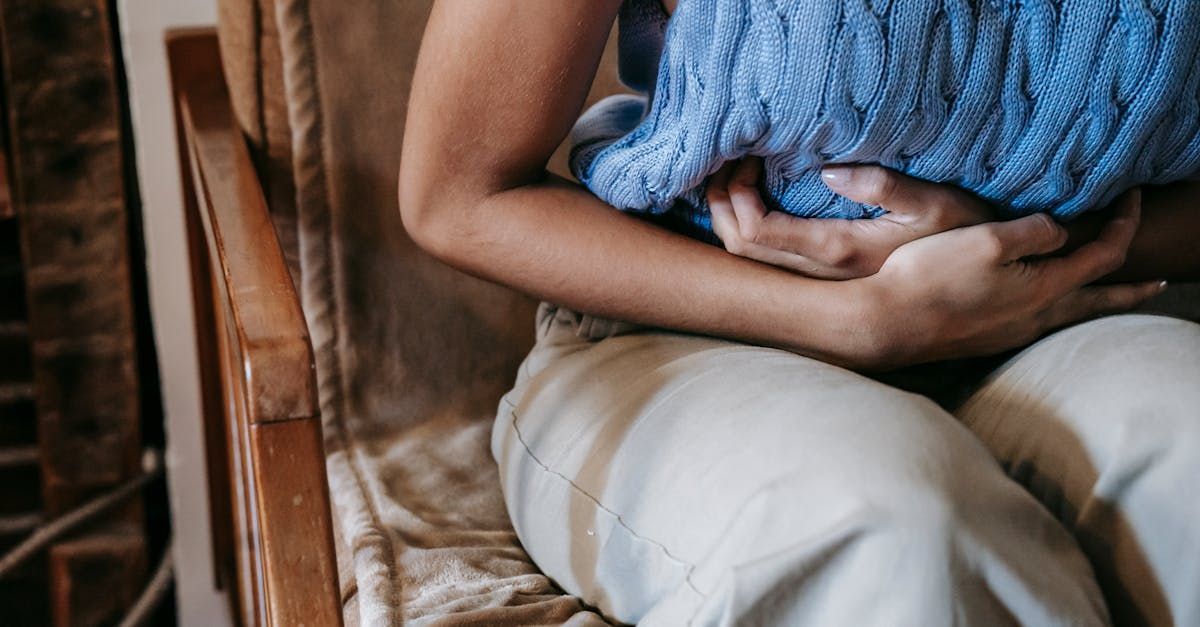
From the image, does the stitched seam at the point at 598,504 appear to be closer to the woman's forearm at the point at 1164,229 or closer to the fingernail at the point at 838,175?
the fingernail at the point at 838,175

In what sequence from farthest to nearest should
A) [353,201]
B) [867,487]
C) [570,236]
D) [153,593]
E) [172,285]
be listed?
[153,593] < [172,285] < [353,201] < [570,236] < [867,487]

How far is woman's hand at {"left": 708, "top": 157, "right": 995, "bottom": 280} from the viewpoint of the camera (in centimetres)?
66

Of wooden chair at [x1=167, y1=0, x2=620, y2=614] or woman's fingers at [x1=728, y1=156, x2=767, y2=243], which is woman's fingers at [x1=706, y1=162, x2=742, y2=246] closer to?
woman's fingers at [x1=728, y1=156, x2=767, y2=243]

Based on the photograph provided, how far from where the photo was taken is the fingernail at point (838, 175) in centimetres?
65

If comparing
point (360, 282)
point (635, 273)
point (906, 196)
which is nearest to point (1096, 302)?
point (906, 196)

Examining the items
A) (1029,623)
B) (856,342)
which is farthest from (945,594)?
(856,342)

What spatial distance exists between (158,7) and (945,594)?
0.95 meters

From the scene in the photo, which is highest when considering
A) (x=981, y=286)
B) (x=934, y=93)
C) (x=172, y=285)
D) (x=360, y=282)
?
(x=934, y=93)

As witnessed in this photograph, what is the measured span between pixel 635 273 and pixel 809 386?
156 millimetres

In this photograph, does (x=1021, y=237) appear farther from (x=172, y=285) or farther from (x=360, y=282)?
(x=172, y=285)

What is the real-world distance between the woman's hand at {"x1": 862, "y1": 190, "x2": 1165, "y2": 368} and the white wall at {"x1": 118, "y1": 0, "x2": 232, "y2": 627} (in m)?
0.79

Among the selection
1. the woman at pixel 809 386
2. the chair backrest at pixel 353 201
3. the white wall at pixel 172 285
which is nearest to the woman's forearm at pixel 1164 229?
the woman at pixel 809 386

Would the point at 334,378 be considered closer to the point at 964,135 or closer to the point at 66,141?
the point at 66,141

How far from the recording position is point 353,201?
94 cm
